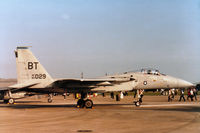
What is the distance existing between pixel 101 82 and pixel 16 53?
23.3 ft

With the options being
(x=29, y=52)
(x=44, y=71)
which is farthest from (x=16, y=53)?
(x=44, y=71)

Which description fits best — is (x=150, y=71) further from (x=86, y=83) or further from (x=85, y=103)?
(x=85, y=103)

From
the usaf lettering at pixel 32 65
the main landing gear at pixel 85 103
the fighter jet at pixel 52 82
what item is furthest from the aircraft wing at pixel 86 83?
the usaf lettering at pixel 32 65

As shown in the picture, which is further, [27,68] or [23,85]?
[27,68]

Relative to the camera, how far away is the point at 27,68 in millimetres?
21016

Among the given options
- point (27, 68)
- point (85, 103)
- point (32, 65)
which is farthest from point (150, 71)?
point (27, 68)

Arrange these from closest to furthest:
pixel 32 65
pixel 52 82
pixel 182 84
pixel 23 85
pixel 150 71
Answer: pixel 23 85, pixel 52 82, pixel 32 65, pixel 150 71, pixel 182 84

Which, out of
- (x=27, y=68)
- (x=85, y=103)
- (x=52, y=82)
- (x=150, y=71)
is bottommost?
(x=85, y=103)

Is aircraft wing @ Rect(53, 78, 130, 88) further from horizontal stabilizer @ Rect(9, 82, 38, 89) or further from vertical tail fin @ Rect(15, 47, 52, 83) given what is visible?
horizontal stabilizer @ Rect(9, 82, 38, 89)

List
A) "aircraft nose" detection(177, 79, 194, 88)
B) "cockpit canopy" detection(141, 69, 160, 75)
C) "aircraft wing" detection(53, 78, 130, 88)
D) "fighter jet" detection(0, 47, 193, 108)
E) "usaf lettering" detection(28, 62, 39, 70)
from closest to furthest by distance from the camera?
1. "aircraft wing" detection(53, 78, 130, 88)
2. "fighter jet" detection(0, 47, 193, 108)
3. "usaf lettering" detection(28, 62, 39, 70)
4. "cockpit canopy" detection(141, 69, 160, 75)
5. "aircraft nose" detection(177, 79, 194, 88)

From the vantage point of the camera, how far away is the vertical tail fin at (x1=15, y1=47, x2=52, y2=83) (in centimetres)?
2089

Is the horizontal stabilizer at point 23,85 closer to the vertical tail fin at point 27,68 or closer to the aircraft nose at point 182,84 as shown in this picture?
the vertical tail fin at point 27,68

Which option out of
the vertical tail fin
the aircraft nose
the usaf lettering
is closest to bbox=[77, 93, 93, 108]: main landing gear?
the vertical tail fin

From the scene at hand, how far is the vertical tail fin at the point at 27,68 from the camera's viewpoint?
68.5ft
